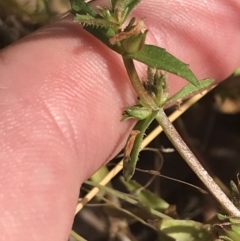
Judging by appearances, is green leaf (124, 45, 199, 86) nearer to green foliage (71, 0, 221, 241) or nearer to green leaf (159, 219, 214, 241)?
green foliage (71, 0, 221, 241)

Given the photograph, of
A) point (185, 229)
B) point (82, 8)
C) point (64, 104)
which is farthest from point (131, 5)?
point (185, 229)

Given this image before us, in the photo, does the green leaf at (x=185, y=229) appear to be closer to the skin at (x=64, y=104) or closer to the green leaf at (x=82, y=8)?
A: the skin at (x=64, y=104)

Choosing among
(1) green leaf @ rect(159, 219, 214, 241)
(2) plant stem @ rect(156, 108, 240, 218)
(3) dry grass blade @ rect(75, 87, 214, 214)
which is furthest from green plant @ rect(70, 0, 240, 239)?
(3) dry grass blade @ rect(75, 87, 214, 214)

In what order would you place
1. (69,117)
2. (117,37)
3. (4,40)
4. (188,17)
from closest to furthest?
(117,37)
(69,117)
(188,17)
(4,40)

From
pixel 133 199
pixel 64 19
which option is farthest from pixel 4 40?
pixel 133 199

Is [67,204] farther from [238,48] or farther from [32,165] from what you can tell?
[238,48]
